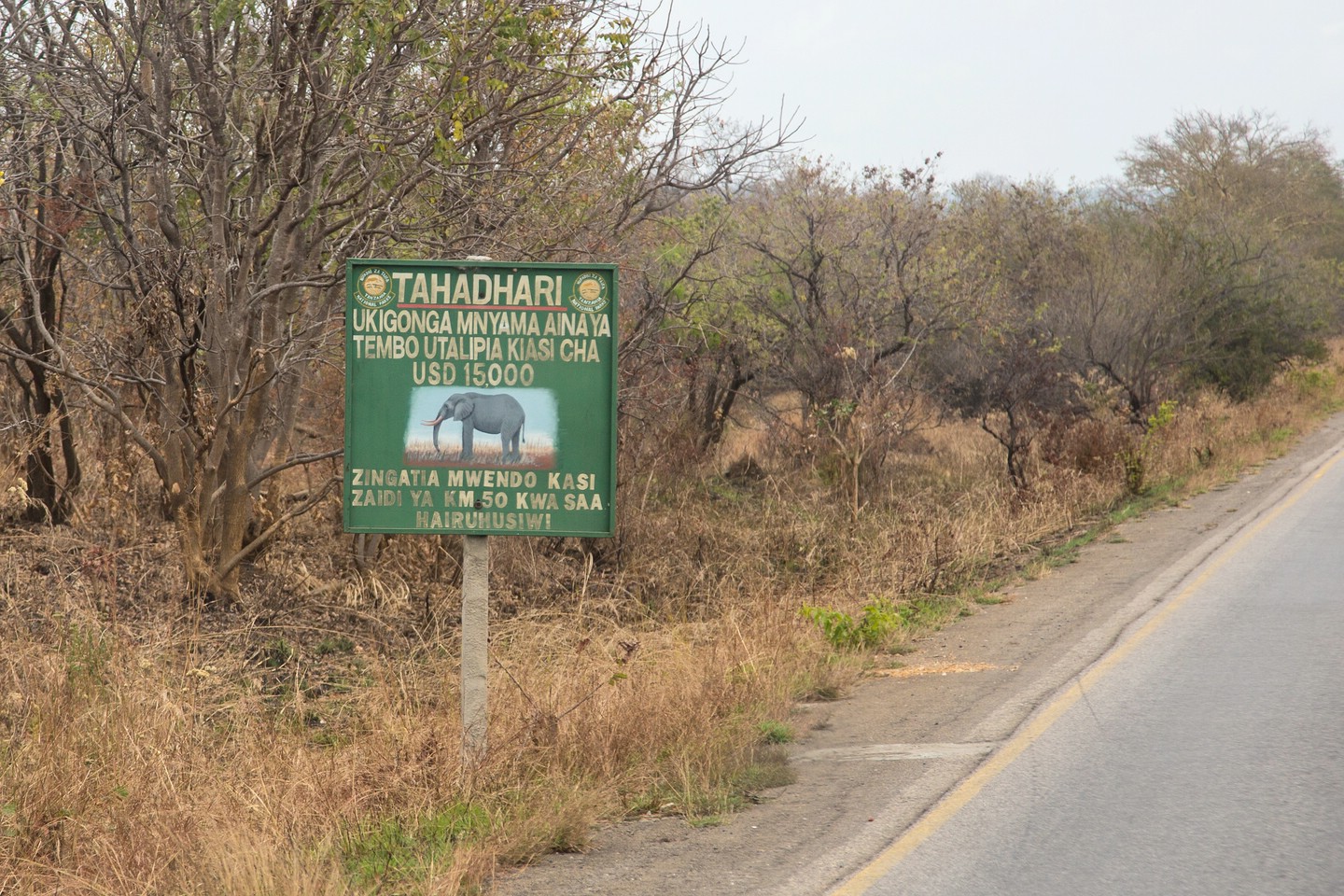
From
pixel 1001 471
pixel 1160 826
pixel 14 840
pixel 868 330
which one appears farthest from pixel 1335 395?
pixel 14 840

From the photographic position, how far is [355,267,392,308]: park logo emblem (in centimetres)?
561

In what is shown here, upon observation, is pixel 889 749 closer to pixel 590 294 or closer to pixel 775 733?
pixel 775 733

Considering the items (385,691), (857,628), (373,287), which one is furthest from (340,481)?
(373,287)

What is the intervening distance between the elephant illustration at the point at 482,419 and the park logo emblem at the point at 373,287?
54 centimetres

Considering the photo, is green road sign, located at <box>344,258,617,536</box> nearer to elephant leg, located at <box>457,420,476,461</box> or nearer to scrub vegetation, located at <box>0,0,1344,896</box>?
elephant leg, located at <box>457,420,476,461</box>

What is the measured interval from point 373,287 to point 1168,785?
14.1ft

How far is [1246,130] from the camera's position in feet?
165

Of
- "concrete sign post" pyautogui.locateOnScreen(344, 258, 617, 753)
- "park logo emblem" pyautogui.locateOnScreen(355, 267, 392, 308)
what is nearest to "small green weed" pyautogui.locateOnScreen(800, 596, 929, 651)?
"concrete sign post" pyautogui.locateOnScreen(344, 258, 617, 753)

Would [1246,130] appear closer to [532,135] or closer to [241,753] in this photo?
[532,135]

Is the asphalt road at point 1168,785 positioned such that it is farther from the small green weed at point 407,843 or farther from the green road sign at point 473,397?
the green road sign at point 473,397

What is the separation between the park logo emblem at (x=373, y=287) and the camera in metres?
5.61

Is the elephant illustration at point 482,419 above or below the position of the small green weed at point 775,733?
above

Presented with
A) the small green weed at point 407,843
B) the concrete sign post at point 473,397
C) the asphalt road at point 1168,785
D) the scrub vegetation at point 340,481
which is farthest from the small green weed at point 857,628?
the small green weed at point 407,843

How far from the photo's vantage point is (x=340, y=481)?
33.8 feet
